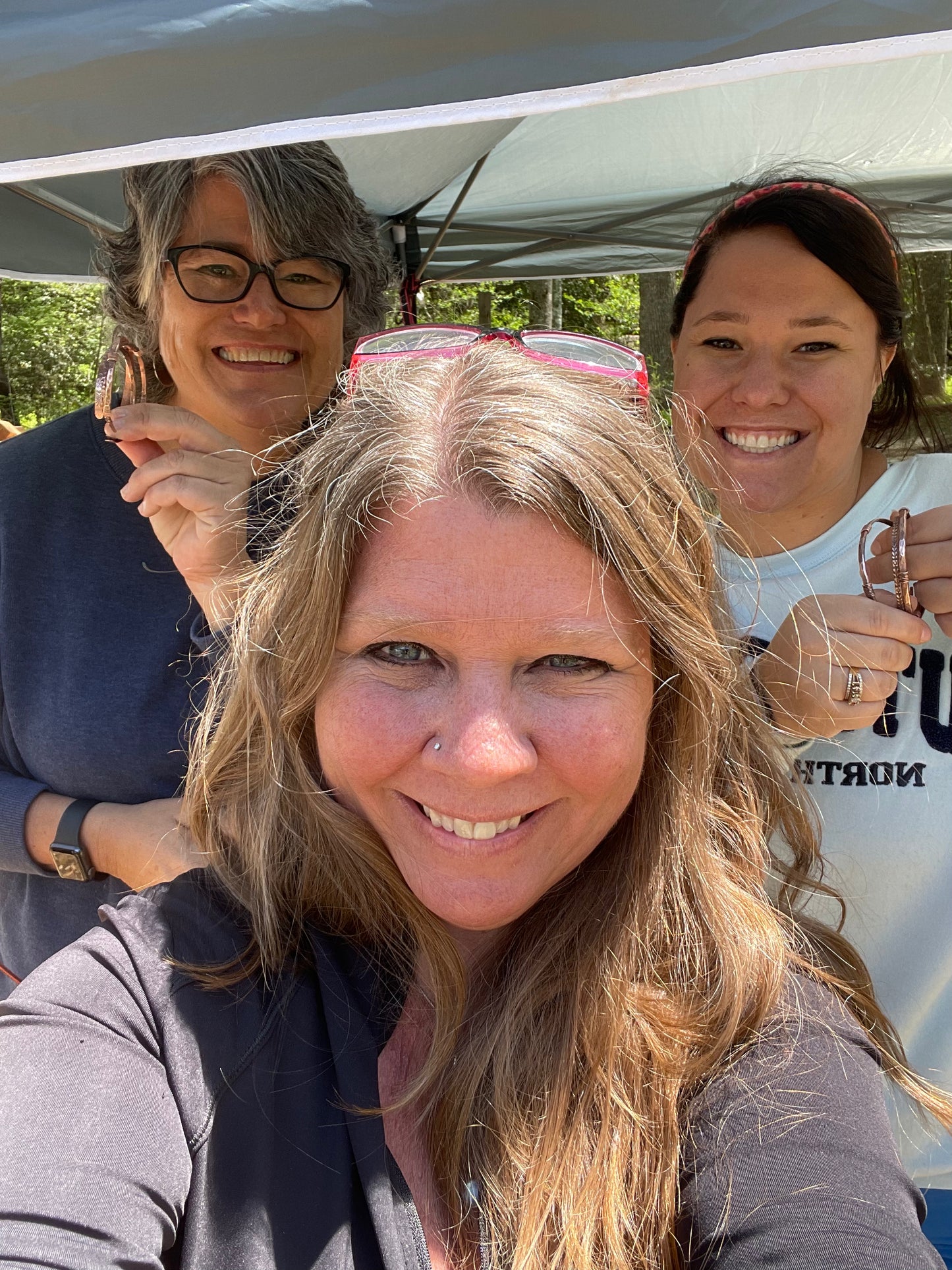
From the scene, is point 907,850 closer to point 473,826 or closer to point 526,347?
point 473,826

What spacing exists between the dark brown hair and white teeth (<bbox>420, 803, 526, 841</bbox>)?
1.43 meters

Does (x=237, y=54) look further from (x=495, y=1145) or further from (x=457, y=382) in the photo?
(x=495, y=1145)

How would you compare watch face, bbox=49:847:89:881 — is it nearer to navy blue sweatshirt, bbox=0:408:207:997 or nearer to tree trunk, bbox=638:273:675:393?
navy blue sweatshirt, bbox=0:408:207:997

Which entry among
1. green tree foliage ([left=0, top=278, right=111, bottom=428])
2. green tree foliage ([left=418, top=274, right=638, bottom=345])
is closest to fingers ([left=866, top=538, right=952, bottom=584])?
green tree foliage ([left=418, top=274, right=638, bottom=345])

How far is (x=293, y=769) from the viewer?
1388mm

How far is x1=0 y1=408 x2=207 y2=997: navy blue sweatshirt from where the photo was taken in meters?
1.95

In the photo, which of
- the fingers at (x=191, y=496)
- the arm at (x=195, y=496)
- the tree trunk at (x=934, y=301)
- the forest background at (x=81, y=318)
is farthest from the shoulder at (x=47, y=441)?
the forest background at (x=81, y=318)

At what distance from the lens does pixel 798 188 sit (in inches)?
84.3

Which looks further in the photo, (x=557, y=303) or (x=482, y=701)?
(x=557, y=303)

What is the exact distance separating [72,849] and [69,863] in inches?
1.6

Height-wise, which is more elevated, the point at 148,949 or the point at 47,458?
the point at 47,458

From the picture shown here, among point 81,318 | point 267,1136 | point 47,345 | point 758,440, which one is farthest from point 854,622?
point 81,318

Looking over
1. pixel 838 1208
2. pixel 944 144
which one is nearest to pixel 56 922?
pixel 838 1208

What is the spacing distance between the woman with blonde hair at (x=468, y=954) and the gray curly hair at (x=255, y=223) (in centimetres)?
76
